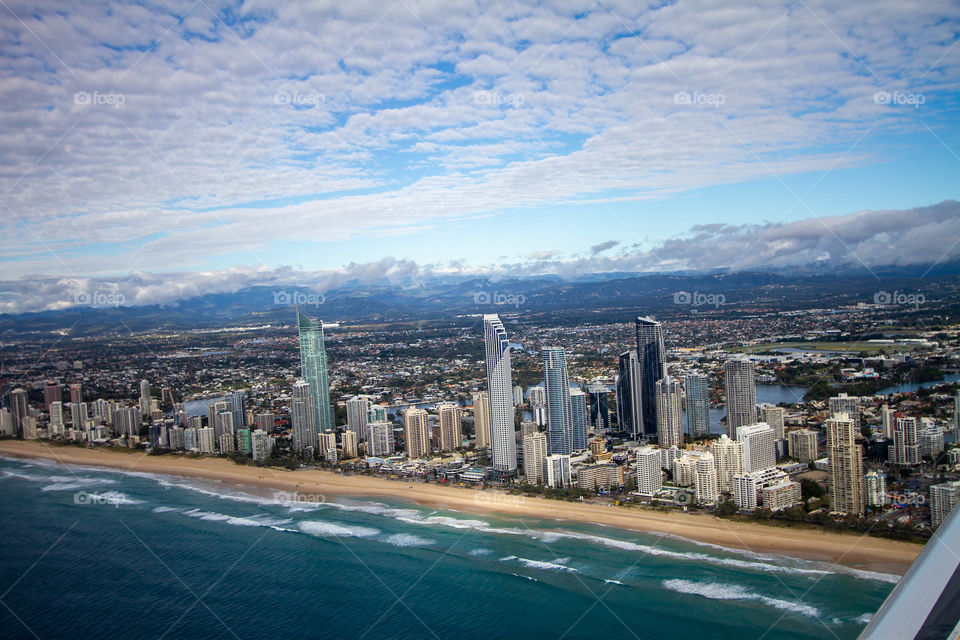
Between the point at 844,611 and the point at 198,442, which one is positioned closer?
the point at 844,611

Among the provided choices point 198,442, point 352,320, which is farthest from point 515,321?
point 198,442

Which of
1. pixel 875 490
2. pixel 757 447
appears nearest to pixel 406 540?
pixel 757 447

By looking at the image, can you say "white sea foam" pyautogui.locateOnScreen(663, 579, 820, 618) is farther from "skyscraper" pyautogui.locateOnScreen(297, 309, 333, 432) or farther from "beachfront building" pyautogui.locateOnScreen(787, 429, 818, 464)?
"skyscraper" pyautogui.locateOnScreen(297, 309, 333, 432)

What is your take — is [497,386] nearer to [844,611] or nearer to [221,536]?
[221,536]

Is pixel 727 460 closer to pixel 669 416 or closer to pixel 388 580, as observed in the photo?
pixel 669 416

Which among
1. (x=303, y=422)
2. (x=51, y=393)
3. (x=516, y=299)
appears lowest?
(x=303, y=422)

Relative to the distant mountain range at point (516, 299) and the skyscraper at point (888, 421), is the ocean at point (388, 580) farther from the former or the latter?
the distant mountain range at point (516, 299)

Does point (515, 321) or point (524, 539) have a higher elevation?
point (515, 321)
